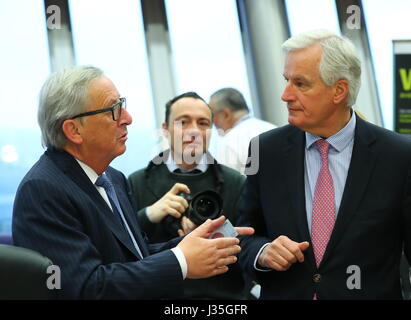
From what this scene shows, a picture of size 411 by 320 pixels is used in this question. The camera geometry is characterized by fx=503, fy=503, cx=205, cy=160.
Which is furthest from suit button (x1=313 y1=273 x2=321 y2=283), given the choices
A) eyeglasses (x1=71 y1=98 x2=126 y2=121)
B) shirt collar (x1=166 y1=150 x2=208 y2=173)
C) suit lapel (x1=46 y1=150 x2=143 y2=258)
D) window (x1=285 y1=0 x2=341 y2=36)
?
window (x1=285 y1=0 x2=341 y2=36)

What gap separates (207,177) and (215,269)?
1.07m

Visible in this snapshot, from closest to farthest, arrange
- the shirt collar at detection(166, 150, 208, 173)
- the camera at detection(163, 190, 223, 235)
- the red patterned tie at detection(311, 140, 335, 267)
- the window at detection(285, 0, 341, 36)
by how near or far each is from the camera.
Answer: the red patterned tie at detection(311, 140, 335, 267) → the camera at detection(163, 190, 223, 235) → the shirt collar at detection(166, 150, 208, 173) → the window at detection(285, 0, 341, 36)

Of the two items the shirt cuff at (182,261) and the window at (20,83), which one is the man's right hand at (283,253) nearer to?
the shirt cuff at (182,261)

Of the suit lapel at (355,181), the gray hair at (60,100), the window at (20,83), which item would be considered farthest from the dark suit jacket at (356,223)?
the window at (20,83)

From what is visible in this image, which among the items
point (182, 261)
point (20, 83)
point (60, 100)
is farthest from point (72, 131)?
point (20, 83)

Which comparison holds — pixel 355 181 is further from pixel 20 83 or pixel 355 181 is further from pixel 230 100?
pixel 20 83

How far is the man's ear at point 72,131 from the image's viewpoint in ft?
5.24

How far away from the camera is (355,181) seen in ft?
5.55

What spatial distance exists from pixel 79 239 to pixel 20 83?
313cm

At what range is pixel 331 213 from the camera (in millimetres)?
1698

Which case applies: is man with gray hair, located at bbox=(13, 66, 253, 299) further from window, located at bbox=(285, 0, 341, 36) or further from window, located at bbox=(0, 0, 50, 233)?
window, located at bbox=(285, 0, 341, 36)

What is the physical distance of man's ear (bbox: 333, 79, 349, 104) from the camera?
5.86 feet

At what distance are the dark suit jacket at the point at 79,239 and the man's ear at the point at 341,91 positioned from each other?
0.81 metres

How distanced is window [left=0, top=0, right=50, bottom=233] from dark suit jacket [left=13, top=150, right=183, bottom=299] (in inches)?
108
